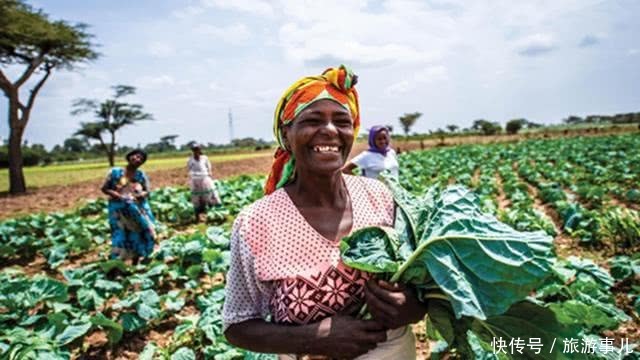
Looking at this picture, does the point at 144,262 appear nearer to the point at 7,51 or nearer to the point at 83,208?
the point at 83,208

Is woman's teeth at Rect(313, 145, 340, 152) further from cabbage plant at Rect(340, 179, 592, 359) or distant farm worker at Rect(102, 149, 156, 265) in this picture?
distant farm worker at Rect(102, 149, 156, 265)

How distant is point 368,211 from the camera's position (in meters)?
1.60

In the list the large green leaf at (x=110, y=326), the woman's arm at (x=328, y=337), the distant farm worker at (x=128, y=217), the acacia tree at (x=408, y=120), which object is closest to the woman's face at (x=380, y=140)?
the distant farm worker at (x=128, y=217)

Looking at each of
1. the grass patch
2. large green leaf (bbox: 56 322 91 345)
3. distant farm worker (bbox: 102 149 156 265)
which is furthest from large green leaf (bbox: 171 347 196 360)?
the grass patch

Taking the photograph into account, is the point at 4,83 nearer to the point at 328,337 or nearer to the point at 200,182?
→ the point at 200,182

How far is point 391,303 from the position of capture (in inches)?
51.7

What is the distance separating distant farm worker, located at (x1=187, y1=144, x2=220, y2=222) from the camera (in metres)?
9.51

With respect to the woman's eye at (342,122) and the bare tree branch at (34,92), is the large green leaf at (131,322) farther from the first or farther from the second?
the bare tree branch at (34,92)

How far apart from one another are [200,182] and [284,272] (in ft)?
28.2

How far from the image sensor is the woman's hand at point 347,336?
1355mm

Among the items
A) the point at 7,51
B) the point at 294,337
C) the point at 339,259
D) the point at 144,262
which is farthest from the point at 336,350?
the point at 7,51

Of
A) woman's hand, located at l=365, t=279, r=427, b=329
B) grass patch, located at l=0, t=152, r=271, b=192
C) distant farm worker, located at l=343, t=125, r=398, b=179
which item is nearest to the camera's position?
woman's hand, located at l=365, t=279, r=427, b=329

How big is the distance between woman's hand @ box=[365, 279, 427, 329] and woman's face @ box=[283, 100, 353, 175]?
0.44m

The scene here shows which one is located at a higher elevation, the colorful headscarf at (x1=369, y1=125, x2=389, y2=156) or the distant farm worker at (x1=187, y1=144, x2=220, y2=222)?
the colorful headscarf at (x1=369, y1=125, x2=389, y2=156)
